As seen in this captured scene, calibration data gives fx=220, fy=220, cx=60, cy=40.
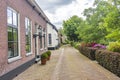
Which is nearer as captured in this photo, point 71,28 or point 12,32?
point 12,32

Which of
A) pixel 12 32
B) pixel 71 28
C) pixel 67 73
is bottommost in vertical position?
pixel 67 73

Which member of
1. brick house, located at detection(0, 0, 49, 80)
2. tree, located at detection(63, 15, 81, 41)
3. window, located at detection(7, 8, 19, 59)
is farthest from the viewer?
tree, located at detection(63, 15, 81, 41)

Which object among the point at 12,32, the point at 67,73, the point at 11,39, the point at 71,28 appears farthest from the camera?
the point at 71,28

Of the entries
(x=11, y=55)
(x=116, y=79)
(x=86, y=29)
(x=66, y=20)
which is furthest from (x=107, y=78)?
(x=66, y=20)

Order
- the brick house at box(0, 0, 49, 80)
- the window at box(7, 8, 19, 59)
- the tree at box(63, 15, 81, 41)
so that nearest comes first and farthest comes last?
the brick house at box(0, 0, 49, 80), the window at box(7, 8, 19, 59), the tree at box(63, 15, 81, 41)

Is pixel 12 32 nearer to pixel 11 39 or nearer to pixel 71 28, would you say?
pixel 11 39

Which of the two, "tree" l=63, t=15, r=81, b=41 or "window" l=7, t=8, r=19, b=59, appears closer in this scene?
"window" l=7, t=8, r=19, b=59

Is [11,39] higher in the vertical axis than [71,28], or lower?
lower

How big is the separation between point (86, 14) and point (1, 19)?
71.2ft

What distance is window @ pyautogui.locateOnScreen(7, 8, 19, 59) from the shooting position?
10.7 metres

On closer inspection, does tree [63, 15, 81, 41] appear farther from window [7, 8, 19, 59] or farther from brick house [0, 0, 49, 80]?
window [7, 8, 19, 59]

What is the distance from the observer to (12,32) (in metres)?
11.3

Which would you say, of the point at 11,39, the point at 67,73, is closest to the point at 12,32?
the point at 11,39

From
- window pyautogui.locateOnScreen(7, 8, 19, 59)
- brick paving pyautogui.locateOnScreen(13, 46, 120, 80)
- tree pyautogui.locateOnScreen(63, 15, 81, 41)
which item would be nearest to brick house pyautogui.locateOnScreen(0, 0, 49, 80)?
window pyautogui.locateOnScreen(7, 8, 19, 59)
